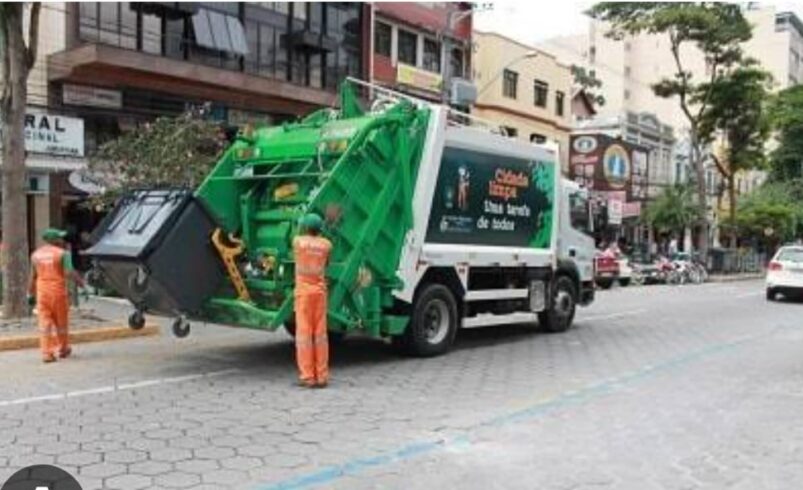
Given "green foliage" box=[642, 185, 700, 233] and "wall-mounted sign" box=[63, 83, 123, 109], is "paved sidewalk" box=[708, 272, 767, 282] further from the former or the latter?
"wall-mounted sign" box=[63, 83, 123, 109]

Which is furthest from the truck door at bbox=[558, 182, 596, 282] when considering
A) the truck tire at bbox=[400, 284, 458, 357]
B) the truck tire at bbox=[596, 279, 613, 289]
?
the truck tire at bbox=[596, 279, 613, 289]

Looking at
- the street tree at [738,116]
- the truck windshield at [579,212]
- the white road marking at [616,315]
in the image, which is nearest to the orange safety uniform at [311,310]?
the truck windshield at [579,212]

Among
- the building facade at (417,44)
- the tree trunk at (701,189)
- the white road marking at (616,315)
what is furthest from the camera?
the tree trunk at (701,189)

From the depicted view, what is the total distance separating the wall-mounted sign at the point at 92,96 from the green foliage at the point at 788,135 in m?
44.9

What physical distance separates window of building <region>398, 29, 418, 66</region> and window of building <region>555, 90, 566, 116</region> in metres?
12.9

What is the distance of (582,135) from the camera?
51.9 meters

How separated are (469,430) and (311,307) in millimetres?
2426

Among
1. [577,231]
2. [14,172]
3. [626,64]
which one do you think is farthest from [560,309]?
[626,64]

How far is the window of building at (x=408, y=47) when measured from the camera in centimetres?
3672

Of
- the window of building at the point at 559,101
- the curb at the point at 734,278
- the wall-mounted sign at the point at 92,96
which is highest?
the window of building at the point at 559,101

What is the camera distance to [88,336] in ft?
43.8

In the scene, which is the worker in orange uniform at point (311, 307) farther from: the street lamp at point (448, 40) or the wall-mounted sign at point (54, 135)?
the street lamp at point (448, 40)

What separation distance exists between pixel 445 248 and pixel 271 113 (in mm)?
18829

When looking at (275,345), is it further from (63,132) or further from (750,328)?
(63,132)
